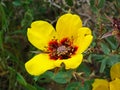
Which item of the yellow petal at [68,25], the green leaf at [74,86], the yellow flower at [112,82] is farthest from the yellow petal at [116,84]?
the yellow petal at [68,25]

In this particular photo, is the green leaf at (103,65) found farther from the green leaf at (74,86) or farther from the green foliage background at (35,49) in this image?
the green leaf at (74,86)

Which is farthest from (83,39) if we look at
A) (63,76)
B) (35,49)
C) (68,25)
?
(35,49)

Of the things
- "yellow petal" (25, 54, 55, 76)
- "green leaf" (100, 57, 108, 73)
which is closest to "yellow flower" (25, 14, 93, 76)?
"yellow petal" (25, 54, 55, 76)

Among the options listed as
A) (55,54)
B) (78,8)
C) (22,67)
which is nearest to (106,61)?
(55,54)

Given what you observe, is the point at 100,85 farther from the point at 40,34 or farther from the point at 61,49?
the point at 40,34

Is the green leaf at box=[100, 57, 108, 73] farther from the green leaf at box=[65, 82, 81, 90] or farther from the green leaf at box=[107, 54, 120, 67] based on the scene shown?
the green leaf at box=[65, 82, 81, 90]

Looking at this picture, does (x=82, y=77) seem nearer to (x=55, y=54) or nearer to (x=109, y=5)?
(x=55, y=54)
